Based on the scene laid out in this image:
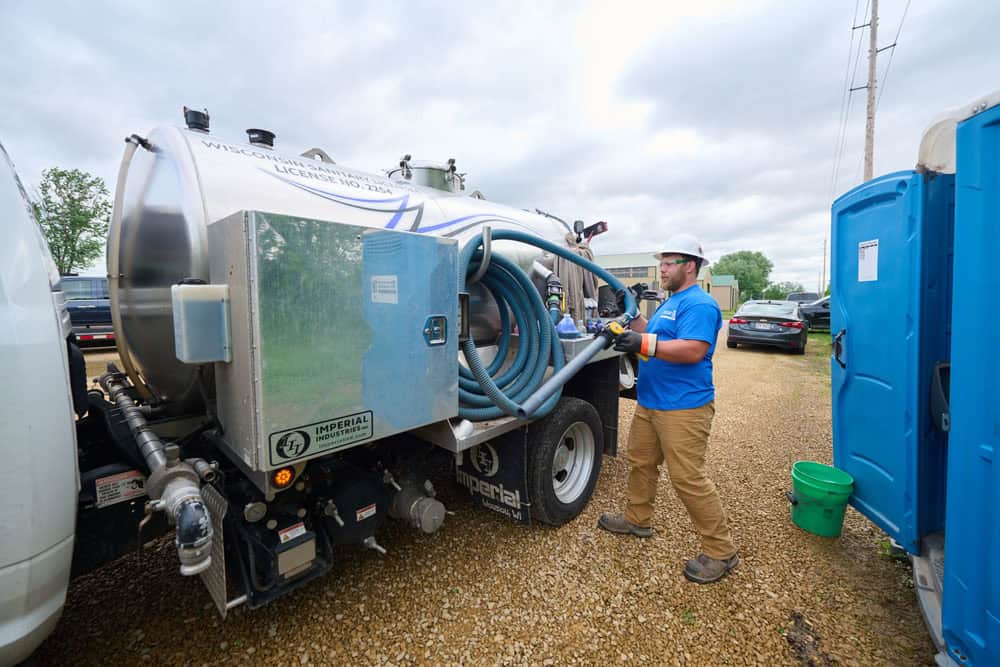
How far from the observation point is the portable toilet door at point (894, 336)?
235 centimetres

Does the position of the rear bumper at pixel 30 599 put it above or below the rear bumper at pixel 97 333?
below

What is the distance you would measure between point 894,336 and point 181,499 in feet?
11.5

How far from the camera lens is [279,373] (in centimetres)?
168

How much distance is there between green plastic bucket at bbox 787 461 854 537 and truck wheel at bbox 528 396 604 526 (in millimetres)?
1417

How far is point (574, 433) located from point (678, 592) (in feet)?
4.17

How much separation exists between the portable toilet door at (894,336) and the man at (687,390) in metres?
0.89

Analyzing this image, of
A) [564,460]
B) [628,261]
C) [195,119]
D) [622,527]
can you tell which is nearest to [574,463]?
[564,460]

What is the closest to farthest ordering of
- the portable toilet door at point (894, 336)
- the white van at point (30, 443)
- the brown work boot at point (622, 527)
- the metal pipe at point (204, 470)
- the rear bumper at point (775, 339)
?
the white van at point (30, 443)
the metal pipe at point (204, 470)
the portable toilet door at point (894, 336)
the brown work boot at point (622, 527)
the rear bumper at point (775, 339)

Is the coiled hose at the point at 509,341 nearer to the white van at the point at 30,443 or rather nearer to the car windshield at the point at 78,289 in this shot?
the white van at the point at 30,443

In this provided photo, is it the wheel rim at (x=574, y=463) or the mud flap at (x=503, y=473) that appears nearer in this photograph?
the mud flap at (x=503, y=473)

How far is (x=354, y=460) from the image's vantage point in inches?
98.0

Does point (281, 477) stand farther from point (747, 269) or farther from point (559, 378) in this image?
point (747, 269)

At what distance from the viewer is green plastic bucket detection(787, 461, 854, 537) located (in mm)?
3006

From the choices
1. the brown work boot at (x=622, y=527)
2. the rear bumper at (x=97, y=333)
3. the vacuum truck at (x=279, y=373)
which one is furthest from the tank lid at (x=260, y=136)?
the rear bumper at (x=97, y=333)
